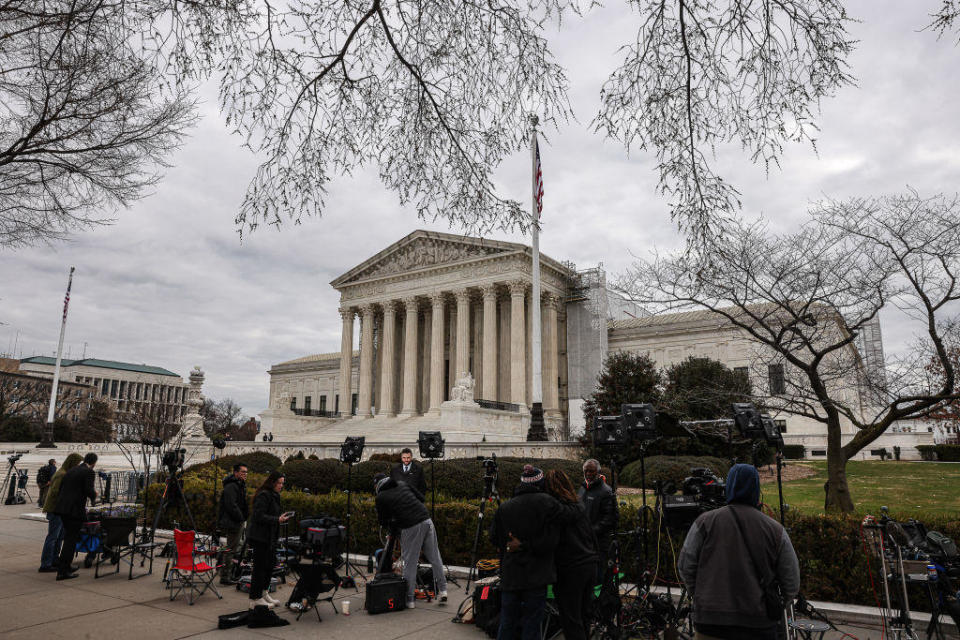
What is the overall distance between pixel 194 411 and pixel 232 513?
24357mm

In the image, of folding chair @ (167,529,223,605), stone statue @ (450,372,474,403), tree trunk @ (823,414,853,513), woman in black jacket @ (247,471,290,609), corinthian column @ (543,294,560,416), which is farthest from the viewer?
corinthian column @ (543,294,560,416)

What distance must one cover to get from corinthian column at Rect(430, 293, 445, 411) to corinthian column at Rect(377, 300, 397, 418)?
3906 mm

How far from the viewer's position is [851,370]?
1489 centimetres

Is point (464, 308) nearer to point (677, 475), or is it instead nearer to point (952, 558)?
point (677, 475)

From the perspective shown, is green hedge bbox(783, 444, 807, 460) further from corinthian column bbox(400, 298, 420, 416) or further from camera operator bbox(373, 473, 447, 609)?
camera operator bbox(373, 473, 447, 609)

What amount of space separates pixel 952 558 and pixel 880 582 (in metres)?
1.72

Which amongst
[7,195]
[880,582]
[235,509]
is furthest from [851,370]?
[7,195]

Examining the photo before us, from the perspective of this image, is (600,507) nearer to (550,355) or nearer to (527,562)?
(527,562)

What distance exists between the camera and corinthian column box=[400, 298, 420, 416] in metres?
46.8

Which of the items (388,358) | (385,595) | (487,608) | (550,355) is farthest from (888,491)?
(388,358)

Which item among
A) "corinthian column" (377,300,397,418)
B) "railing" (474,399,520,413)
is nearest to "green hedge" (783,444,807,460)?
"railing" (474,399,520,413)

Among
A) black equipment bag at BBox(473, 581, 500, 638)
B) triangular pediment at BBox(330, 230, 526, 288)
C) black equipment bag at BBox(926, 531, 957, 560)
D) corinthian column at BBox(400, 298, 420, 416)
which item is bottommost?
black equipment bag at BBox(473, 581, 500, 638)

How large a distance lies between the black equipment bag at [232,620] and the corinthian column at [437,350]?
38358 mm

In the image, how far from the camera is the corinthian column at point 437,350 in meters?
45.8
